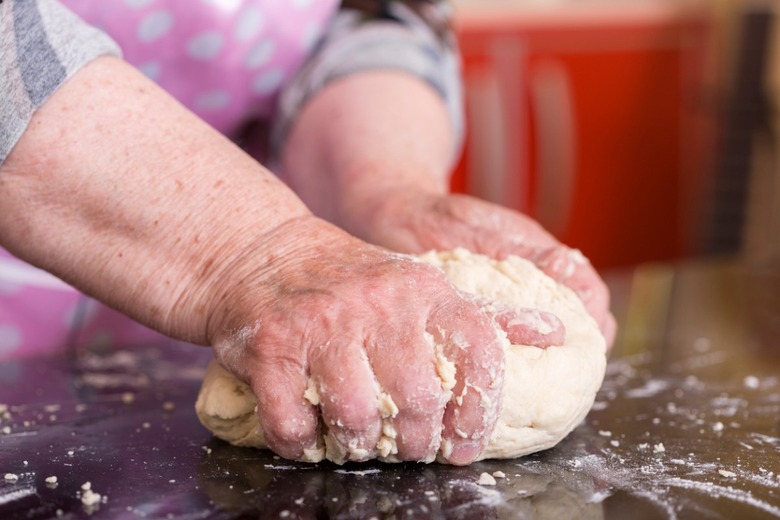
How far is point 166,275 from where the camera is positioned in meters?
0.74

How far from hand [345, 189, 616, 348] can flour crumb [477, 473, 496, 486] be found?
0.87 ft

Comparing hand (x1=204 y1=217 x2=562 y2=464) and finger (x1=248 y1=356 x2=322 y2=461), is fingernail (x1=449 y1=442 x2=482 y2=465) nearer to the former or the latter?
hand (x1=204 y1=217 x2=562 y2=464)

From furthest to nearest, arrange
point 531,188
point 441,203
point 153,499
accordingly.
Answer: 1. point 531,188
2. point 441,203
3. point 153,499

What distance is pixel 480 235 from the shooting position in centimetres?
94

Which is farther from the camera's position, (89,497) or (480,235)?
(480,235)

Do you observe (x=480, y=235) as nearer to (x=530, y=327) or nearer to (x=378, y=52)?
(x=530, y=327)

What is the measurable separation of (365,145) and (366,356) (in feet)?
1.70

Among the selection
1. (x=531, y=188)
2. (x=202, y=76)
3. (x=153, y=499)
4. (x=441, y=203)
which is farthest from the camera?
(x=531, y=188)

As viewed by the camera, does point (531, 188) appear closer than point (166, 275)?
No

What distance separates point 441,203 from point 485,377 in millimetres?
326

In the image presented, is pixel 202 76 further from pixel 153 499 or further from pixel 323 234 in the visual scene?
pixel 153 499

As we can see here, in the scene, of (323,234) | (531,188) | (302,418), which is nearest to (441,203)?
(323,234)

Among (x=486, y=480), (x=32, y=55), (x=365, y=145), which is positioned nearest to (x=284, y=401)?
(x=486, y=480)

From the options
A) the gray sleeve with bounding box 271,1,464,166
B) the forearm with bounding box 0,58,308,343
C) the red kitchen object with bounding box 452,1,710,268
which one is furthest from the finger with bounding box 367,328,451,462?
the red kitchen object with bounding box 452,1,710,268
